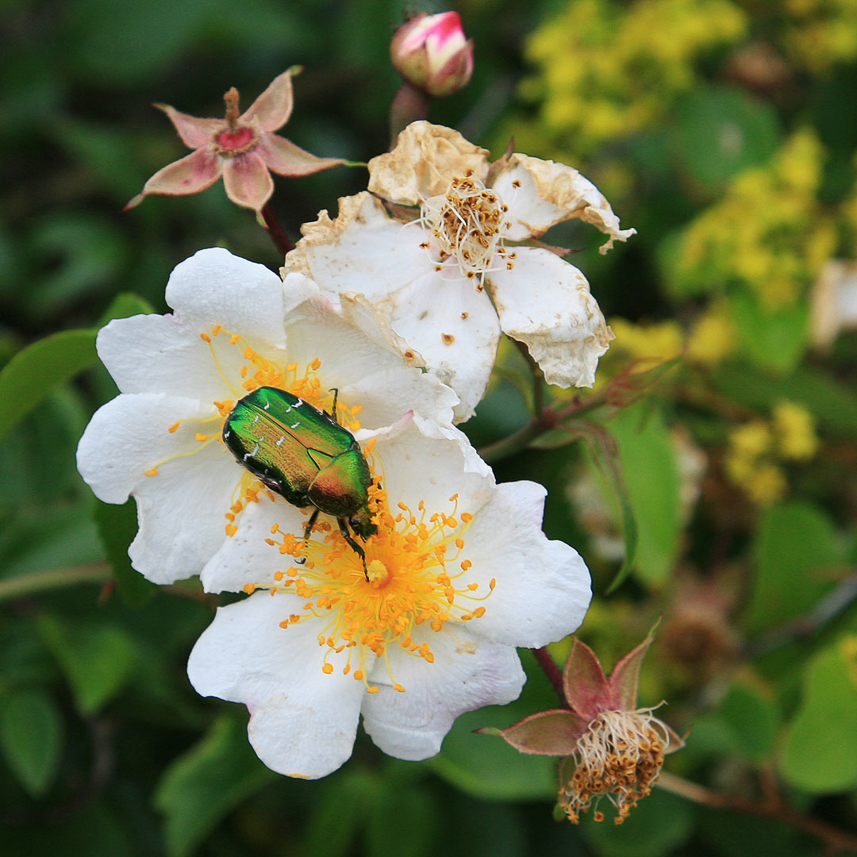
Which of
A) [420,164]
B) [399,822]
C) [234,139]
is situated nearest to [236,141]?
[234,139]

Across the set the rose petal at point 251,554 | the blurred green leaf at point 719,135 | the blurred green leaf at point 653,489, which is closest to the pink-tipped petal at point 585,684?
the rose petal at point 251,554

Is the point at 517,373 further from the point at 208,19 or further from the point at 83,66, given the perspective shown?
the point at 83,66

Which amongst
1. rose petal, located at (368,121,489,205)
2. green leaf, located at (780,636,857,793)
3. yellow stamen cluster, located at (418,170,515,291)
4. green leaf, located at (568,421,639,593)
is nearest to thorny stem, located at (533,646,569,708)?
green leaf, located at (568,421,639,593)

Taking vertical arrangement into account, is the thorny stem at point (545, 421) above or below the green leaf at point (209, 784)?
above

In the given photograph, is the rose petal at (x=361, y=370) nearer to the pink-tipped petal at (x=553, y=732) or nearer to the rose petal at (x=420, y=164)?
the rose petal at (x=420, y=164)

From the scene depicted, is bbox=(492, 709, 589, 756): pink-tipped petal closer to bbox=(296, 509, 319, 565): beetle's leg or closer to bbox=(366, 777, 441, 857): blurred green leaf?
bbox=(296, 509, 319, 565): beetle's leg

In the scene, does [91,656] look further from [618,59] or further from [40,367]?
[618,59]

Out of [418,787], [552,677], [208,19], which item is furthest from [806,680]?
[208,19]
